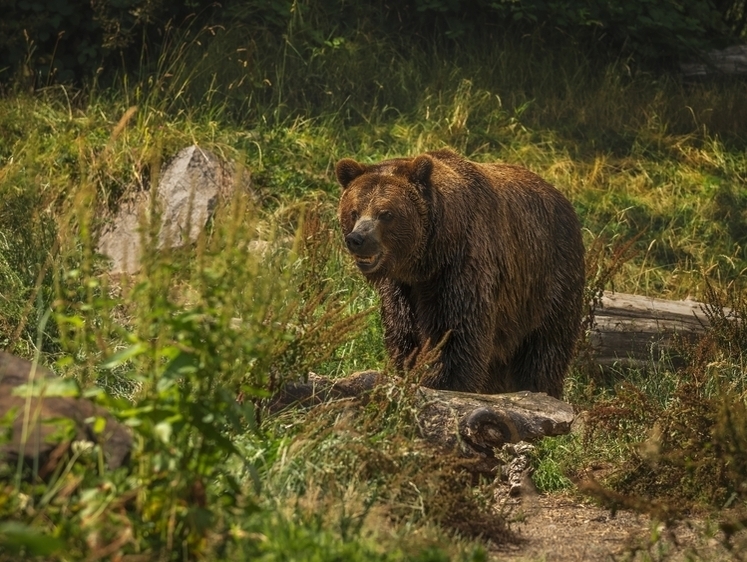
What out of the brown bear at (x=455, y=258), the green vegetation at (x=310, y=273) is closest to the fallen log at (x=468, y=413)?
the green vegetation at (x=310, y=273)

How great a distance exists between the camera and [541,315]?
26.3ft

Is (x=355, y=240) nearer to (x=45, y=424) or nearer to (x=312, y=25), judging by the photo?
(x=45, y=424)

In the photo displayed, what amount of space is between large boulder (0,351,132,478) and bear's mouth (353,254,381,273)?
2925mm

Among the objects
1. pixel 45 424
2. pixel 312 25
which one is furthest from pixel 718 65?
A: pixel 45 424

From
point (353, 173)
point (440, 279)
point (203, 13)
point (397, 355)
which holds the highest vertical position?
point (203, 13)

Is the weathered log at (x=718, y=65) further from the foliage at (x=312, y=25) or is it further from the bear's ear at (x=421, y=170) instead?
the bear's ear at (x=421, y=170)

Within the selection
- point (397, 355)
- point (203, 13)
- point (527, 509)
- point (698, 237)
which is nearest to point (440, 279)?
point (397, 355)

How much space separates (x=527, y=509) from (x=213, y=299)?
2544 mm

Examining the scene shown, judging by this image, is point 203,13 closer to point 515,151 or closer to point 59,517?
point 515,151

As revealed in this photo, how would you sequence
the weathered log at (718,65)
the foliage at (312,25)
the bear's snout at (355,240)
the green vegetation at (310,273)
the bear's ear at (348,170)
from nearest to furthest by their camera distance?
the green vegetation at (310,273) → the bear's snout at (355,240) → the bear's ear at (348,170) → the foliage at (312,25) → the weathered log at (718,65)

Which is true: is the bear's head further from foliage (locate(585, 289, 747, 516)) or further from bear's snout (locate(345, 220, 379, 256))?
foliage (locate(585, 289, 747, 516))

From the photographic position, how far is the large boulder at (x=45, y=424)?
3865 mm

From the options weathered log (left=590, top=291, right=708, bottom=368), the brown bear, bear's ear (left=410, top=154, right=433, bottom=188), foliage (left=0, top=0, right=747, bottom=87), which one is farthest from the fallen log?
foliage (left=0, top=0, right=747, bottom=87)

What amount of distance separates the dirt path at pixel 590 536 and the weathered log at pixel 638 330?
2.53m
